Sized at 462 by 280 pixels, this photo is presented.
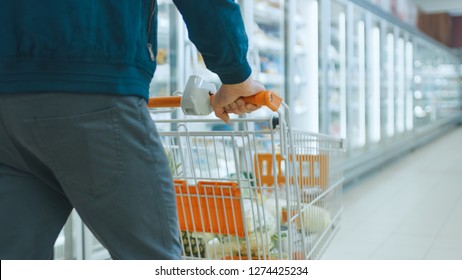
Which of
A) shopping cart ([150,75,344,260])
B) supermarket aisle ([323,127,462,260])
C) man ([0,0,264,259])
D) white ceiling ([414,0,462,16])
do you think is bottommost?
supermarket aisle ([323,127,462,260])

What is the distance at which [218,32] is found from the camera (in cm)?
100

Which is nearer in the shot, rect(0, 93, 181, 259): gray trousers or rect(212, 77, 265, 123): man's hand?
rect(0, 93, 181, 259): gray trousers

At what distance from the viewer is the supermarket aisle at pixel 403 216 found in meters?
3.24

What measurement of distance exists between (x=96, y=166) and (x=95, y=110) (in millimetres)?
90

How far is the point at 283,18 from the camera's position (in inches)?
185

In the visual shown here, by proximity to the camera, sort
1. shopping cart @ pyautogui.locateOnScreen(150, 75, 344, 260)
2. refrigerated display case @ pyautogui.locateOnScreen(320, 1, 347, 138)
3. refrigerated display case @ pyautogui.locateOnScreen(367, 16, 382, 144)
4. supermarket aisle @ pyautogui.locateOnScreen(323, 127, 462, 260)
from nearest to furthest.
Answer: shopping cart @ pyautogui.locateOnScreen(150, 75, 344, 260) < supermarket aisle @ pyautogui.locateOnScreen(323, 127, 462, 260) < refrigerated display case @ pyautogui.locateOnScreen(320, 1, 347, 138) < refrigerated display case @ pyautogui.locateOnScreen(367, 16, 382, 144)

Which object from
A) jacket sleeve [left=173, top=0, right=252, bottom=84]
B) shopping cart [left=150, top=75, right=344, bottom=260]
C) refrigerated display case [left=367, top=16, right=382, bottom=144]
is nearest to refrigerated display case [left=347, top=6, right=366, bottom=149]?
refrigerated display case [left=367, top=16, right=382, bottom=144]

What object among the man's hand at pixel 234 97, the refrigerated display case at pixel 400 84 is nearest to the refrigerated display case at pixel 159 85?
the man's hand at pixel 234 97

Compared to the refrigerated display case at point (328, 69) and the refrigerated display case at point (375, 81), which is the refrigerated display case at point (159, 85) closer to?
the refrigerated display case at point (328, 69)

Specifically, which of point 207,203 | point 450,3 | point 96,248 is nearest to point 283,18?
point 96,248

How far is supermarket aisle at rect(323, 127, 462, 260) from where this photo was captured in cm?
324

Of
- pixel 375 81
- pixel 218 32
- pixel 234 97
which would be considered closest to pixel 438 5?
pixel 375 81

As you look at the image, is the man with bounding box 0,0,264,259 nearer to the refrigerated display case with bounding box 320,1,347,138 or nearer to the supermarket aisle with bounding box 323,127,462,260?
the supermarket aisle with bounding box 323,127,462,260
